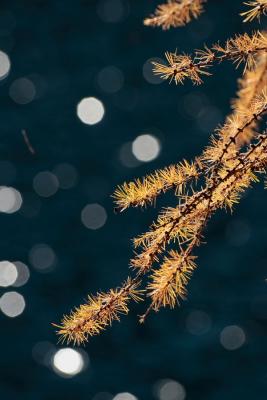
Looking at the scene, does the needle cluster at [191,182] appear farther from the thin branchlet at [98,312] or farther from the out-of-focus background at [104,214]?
the out-of-focus background at [104,214]

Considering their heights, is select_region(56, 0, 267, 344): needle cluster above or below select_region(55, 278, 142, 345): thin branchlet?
above

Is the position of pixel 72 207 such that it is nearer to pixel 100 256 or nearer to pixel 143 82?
pixel 100 256

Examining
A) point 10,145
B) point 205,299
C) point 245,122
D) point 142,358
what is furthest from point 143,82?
point 245,122

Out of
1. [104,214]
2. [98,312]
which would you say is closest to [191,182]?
[98,312]

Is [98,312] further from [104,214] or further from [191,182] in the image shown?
[104,214]

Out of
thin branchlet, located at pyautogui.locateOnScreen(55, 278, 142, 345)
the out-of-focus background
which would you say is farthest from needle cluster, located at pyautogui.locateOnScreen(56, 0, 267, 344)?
the out-of-focus background

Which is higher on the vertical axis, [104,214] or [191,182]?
[104,214]

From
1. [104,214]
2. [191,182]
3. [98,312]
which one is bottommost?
[98,312]

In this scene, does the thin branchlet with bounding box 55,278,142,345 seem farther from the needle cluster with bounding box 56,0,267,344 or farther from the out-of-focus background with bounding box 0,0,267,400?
the out-of-focus background with bounding box 0,0,267,400

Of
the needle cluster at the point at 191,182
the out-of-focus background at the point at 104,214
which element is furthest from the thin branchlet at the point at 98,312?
the out-of-focus background at the point at 104,214
